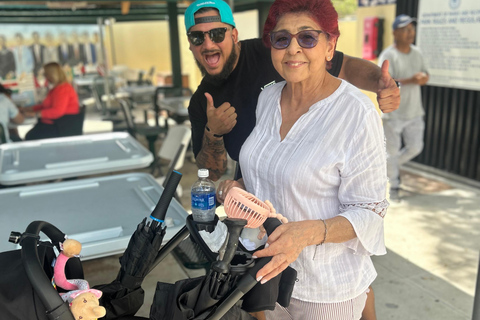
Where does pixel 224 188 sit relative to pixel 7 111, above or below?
above

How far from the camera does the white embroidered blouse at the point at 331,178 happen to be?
141 cm

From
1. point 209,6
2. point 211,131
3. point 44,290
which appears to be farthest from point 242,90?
point 44,290

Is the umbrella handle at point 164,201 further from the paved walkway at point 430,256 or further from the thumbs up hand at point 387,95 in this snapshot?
the paved walkway at point 430,256

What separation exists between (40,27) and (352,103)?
48.5ft

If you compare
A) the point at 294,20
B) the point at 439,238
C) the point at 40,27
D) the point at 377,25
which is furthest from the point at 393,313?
the point at 40,27

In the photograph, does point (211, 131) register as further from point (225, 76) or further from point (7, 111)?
point (7, 111)

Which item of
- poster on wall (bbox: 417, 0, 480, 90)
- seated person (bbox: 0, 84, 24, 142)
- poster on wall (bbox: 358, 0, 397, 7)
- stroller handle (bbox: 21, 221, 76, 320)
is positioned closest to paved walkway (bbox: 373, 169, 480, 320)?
poster on wall (bbox: 417, 0, 480, 90)

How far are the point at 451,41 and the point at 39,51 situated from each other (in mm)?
12628

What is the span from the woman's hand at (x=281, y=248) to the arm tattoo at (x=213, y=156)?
86 centimetres

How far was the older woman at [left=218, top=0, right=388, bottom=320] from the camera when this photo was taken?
1393 millimetres

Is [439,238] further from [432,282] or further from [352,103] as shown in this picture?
[352,103]

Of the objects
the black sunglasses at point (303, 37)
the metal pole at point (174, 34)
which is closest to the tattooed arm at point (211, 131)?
the black sunglasses at point (303, 37)

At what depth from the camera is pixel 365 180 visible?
1.41m

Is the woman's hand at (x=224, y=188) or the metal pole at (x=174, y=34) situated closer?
the woman's hand at (x=224, y=188)
